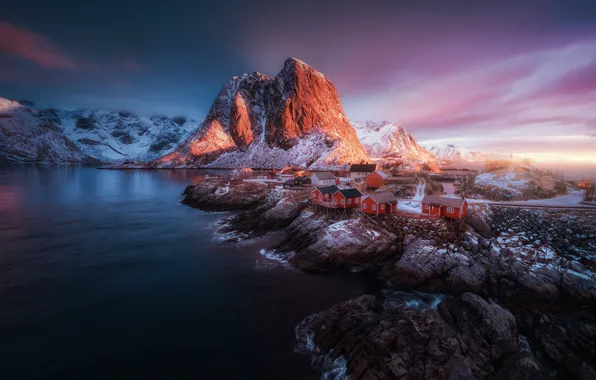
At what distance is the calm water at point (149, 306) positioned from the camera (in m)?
13.9

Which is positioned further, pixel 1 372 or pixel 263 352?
pixel 263 352

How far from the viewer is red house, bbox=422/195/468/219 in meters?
29.0

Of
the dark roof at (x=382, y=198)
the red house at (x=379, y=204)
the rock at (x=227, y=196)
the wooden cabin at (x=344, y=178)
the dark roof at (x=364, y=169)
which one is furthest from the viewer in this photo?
the dark roof at (x=364, y=169)

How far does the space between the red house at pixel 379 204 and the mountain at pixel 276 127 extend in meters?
103

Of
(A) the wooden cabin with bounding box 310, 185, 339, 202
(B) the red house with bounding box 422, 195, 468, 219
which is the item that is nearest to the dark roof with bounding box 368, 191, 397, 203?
(B) the red house with bounding box 422, 195, 468, 219

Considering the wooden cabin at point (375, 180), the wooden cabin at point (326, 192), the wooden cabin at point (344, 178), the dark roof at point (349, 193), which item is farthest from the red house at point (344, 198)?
the wooden cabin at point (344, 178)

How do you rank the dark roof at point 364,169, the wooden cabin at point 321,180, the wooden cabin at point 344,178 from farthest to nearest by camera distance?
the dark roof at point 364,169
the wooden cabin at point 344,178
the wooden cabin at point 321,180

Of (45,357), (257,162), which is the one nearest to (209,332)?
(45,357)

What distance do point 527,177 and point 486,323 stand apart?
51648mm

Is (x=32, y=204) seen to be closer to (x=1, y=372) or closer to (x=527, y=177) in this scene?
(x=1, y=372)

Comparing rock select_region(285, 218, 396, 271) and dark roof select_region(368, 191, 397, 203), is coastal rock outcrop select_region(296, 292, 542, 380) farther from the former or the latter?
dark roof select_region(368, 191, 397, 203)

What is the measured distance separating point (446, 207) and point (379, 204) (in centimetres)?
730

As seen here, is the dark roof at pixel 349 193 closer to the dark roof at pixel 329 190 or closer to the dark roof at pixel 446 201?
the dark roof at pixel 329 190

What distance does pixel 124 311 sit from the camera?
61.4 feet
